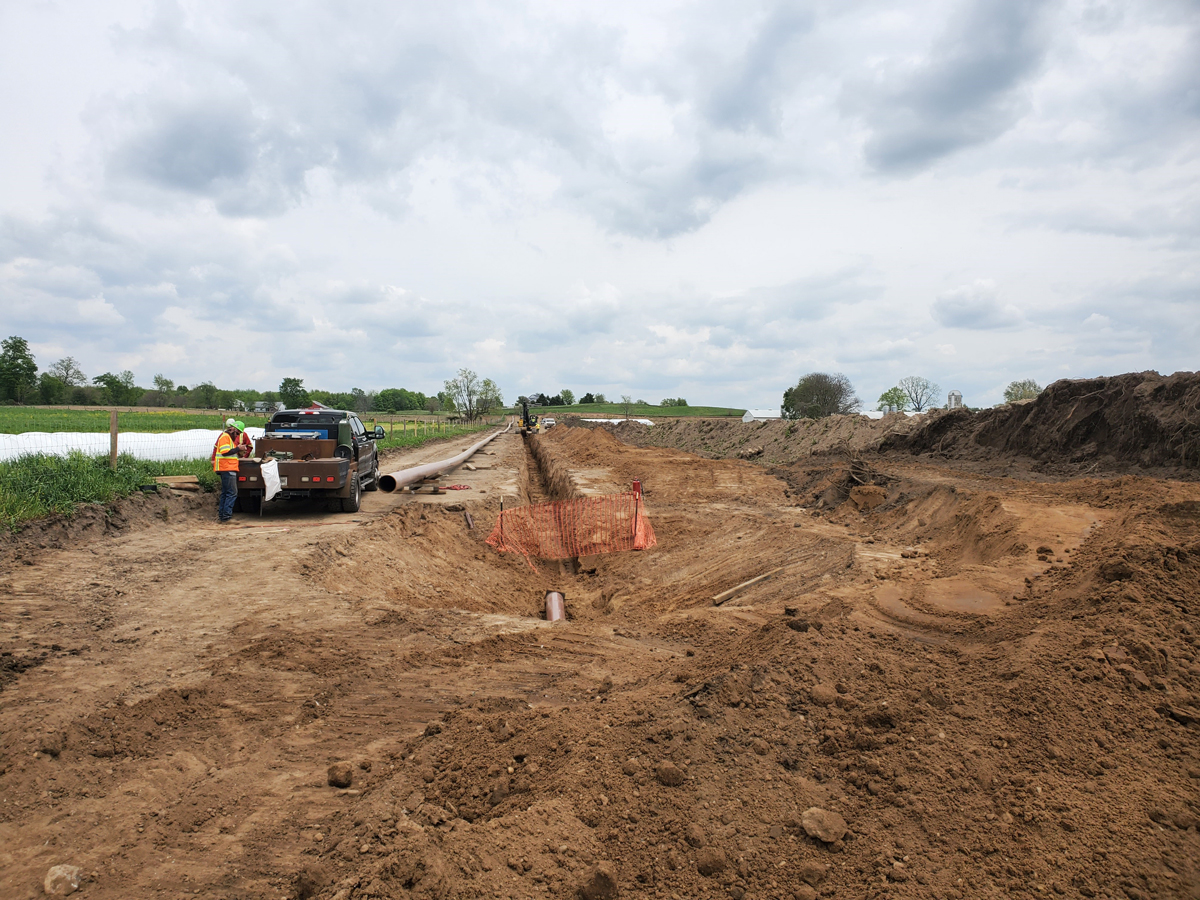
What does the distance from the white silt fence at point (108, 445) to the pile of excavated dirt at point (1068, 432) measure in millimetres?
20603

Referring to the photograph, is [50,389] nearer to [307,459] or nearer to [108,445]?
[108,445]

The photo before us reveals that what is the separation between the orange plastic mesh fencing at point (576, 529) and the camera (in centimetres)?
1245

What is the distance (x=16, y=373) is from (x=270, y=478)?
91.7m

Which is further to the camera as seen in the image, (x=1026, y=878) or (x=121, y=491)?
(x=121, y=491)

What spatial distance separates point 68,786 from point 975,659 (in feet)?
19.4

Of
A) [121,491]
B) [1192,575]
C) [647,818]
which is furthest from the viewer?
[121,491]

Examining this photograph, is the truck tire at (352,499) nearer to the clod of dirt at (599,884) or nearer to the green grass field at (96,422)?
the green grass field at (96,422)

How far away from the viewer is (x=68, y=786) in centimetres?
355

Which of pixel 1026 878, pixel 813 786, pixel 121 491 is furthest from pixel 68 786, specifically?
pixel 121 491

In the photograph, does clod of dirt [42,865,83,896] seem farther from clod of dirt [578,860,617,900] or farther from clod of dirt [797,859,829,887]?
clod of dirt [797,859,829,887]

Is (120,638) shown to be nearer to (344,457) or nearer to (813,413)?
(344,457)

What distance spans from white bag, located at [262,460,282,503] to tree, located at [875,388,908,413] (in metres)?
84.2

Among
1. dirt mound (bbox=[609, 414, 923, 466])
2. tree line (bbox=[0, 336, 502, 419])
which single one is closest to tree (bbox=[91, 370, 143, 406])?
tree line (bbox=[0, 336, 502, 419])

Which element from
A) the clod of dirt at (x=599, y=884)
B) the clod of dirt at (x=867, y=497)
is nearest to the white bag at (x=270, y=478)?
the clod of dirt at (x=599, y=884)
